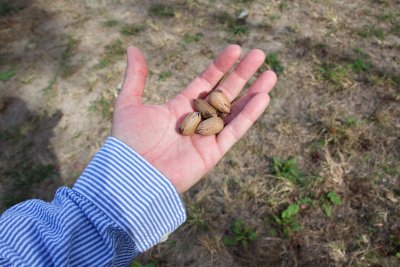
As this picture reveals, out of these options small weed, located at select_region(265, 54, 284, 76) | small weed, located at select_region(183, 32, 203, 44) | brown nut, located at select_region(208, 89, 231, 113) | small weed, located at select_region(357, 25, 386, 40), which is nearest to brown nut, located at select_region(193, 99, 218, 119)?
brown nut, located at select_region(208, 89, 231, 113)

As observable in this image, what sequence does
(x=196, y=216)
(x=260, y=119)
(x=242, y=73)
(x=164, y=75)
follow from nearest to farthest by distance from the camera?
(x=242, y=73), (x=196, y=216), (x=260, y=119), (x=164, y=75)

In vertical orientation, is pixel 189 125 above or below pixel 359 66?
above

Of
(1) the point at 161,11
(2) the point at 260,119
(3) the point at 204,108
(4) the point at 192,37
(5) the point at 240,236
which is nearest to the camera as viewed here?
(3) the point at 204,108

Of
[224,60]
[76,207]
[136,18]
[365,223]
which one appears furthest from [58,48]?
[365,223]

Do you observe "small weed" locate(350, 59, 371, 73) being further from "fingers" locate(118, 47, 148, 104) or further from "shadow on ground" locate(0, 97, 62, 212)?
"shadow on ground" locate(0, 97, 62, 212)

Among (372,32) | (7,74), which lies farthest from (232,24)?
(7,74)

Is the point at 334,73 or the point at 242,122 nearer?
the point at 242,122

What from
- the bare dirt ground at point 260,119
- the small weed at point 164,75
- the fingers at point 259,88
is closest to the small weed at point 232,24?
the bare dirt ground at point 260,119

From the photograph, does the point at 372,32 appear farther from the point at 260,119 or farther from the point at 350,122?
the point at 260,119
